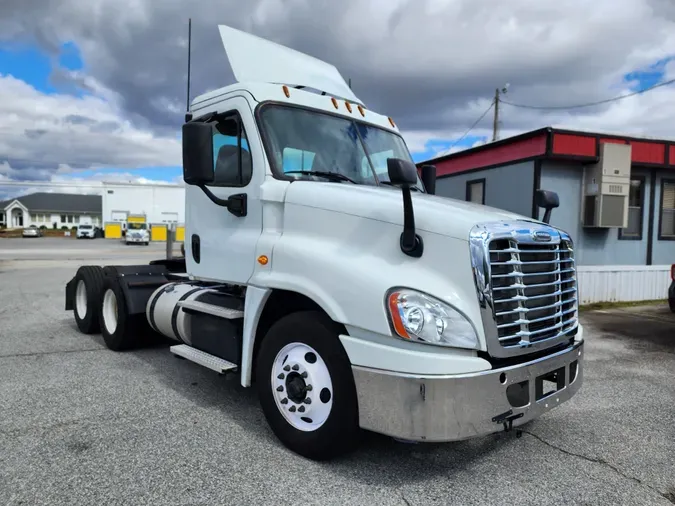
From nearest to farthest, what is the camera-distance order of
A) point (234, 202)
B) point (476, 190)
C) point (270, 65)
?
point (234, 202)
point (270, 65)
point (476, 190)

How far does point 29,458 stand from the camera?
3.36m

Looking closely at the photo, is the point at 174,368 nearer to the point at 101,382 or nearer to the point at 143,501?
the point at 101,382

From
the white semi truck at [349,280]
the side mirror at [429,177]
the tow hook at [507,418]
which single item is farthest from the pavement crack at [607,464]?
the side mirror at [429,177]

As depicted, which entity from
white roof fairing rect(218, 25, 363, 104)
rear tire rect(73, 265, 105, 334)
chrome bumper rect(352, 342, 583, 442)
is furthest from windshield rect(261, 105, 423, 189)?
rear tire rect(73, 265, 105, 334)

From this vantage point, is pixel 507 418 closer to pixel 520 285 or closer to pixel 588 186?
pixel 520 285

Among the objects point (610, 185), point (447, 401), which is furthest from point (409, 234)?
point (610, 185)

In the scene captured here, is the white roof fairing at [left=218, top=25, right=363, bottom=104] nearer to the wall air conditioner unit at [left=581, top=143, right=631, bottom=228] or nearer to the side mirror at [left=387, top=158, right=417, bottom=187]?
the side mirror at [left=387, top=158, right=417, bottom=187]

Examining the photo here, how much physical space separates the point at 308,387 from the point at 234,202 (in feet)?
5.27

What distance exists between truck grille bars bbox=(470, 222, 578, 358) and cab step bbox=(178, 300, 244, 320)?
1.94m

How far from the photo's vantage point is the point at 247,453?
3506 mm

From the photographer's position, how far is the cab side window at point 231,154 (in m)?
4.04

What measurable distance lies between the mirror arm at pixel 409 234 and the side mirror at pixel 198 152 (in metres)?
1.59

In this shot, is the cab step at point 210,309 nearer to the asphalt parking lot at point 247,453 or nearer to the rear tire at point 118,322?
the asphalt parking lot at point 247,453

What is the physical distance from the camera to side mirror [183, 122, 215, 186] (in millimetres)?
3727
